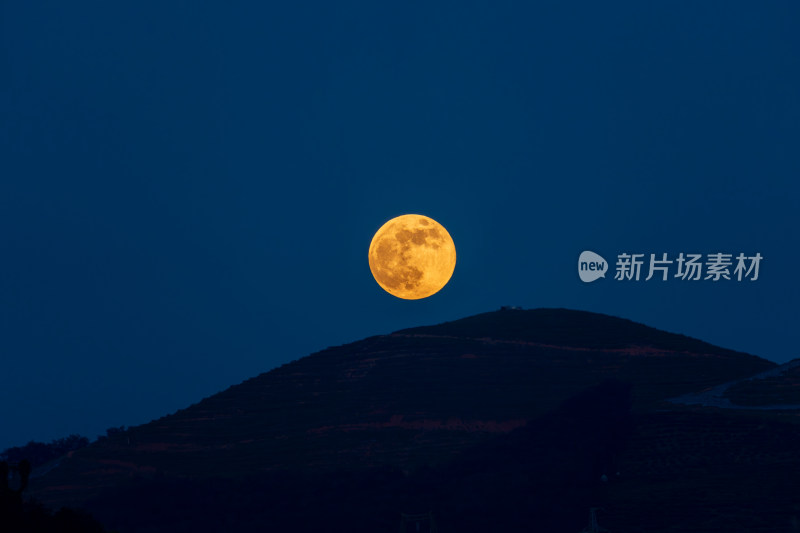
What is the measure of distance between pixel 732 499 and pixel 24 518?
118ft

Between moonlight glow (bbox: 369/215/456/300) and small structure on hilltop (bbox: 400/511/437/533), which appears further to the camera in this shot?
moonlight glow (bbox: 369/215/456/300)

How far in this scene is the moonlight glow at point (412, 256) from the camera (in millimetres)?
44844

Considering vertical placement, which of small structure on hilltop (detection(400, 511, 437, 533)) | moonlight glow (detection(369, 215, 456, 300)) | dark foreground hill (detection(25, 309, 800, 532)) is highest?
moonlight glow (detection(369, 215, 456, 300))

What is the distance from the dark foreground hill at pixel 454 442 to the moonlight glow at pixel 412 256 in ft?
27.3

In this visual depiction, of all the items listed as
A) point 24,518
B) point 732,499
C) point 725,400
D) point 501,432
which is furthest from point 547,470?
point 24,518

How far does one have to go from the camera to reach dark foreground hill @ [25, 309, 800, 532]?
138 feet

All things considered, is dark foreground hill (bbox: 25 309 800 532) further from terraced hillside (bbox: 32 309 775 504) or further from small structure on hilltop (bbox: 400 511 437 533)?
small structure on hilltop (bbox: 400 511 437 533)

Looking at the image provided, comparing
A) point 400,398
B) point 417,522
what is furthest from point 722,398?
point 417,522

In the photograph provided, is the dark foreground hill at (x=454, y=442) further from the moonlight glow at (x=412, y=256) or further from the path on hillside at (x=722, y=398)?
the moonlight glow at (x=412, y=256)

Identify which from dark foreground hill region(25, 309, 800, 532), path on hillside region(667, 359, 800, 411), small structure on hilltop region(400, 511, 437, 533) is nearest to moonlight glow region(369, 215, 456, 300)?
dark foreground hill region(25, 309, 800, 532)

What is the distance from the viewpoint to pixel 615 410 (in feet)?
158

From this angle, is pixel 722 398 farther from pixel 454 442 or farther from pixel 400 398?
pixel 400 398

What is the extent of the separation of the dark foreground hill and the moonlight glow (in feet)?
27.3

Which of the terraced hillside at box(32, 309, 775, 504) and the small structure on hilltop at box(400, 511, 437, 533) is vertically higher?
the terraced hillside at box(32, 309, 775, 504)
